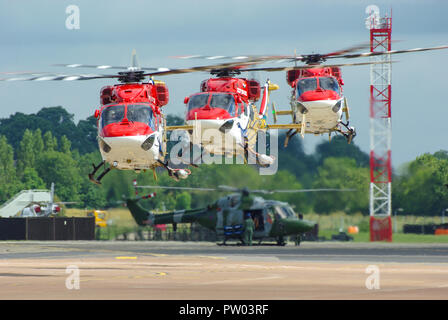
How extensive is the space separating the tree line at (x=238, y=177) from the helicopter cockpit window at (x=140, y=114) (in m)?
6.92

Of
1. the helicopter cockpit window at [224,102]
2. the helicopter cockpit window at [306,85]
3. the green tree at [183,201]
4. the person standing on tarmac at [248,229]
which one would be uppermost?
the helicopter cockpit window at [306,85]

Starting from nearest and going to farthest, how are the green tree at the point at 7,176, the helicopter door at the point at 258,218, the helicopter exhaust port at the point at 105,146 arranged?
the helicopter exhaust port at the point at 105,146
the helicopter door at the point at 258,218
the green tree at the point at 7,176

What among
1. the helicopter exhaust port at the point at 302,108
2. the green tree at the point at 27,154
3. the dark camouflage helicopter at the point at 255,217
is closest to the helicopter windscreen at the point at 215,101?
the helicopter exhaust port at the point at 302,108

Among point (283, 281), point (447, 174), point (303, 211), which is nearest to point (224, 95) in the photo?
point (283, 281)

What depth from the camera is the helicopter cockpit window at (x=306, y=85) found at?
33562 millimetres

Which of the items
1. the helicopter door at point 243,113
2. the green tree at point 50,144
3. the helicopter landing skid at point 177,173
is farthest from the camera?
the green tree at point 50,144

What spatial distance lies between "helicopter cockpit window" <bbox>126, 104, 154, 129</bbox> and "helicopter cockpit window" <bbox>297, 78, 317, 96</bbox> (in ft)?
17.4

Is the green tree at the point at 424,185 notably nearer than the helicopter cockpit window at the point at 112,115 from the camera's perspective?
No

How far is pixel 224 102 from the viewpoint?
3375cm

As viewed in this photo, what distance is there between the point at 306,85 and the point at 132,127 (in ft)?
20.8

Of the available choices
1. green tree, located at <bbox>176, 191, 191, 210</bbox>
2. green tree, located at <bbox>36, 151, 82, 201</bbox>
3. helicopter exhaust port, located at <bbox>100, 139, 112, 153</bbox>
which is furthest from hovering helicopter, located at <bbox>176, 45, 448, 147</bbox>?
green tree, located at <bbox>36, 151, 82, 201</bbox>

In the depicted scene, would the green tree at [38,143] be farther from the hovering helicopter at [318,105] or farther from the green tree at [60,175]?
the hovering helicopter at [318,105]

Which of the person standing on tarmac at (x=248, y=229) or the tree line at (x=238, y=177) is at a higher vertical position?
the tree line at (x=238, y=177)

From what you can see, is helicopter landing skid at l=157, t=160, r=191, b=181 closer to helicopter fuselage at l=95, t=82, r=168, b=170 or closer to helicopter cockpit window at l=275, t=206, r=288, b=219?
helicopter fuselage at l=95, t=82, r=168, b=170
